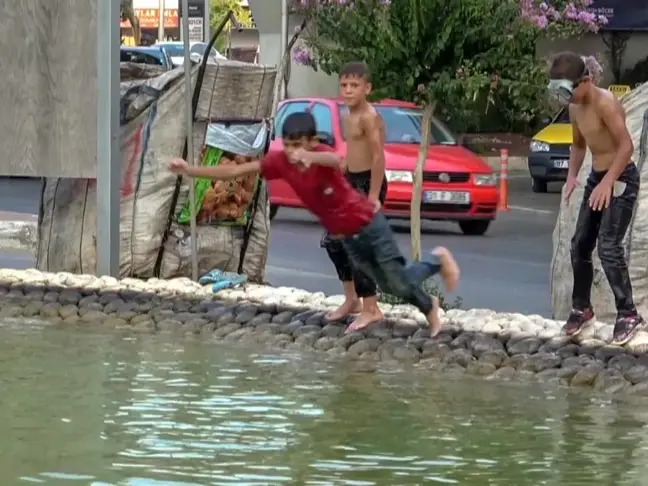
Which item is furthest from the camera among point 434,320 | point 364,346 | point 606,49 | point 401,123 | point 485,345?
point 606,49

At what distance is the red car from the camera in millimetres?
18484

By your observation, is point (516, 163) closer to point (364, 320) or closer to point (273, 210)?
point (273, 210)

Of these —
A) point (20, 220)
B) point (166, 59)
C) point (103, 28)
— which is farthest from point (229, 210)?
point (166, 59)

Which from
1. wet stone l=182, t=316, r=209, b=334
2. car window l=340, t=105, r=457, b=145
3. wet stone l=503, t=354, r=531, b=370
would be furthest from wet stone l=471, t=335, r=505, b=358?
car window l=340, t=105, r=457, b=145

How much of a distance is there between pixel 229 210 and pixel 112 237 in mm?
1057

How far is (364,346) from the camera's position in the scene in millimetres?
8992

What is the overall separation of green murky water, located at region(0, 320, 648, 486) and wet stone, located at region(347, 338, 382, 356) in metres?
0.31

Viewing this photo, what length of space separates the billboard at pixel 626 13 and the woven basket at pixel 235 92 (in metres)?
17.7

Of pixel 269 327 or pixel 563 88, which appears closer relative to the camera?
pixel 563 88

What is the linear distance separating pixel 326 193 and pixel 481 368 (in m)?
1.31

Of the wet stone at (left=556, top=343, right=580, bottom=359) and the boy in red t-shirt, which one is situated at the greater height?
the boy in red t-shirt

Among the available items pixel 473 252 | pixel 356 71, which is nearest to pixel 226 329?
pixel 356 71

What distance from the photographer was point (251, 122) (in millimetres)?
11602

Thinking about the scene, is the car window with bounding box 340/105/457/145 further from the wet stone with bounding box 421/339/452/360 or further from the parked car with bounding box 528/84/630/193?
the wet stone with bounding box 421/339/452/360
